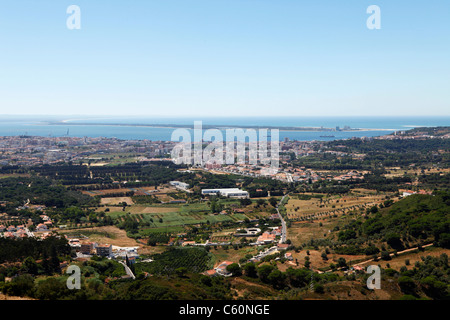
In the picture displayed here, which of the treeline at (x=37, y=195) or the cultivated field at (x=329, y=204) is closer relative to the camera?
the cultivated field at (x=329, y=204)

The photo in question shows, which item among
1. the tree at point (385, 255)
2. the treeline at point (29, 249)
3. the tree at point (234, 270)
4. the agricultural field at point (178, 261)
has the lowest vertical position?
the agricultural field at point (178, 261)

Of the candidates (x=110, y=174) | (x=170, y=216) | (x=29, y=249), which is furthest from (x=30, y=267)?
(x=110, y=174)

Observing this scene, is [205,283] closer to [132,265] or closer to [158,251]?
[132,265]

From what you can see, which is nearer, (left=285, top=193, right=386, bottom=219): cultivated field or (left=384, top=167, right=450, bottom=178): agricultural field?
(left=285, top=193, right=386, bottom=219): cultivated field

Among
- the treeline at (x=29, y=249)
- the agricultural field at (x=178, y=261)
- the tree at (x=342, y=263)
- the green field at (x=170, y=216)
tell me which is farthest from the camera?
the green field at (x=170, y=216)

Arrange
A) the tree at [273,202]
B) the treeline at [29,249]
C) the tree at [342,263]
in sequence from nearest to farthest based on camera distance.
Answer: the tree at [342,263]
the treeline at [29,249]
the tree at [273,202]

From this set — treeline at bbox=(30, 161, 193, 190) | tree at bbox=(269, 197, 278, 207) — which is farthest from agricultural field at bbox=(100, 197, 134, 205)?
tree at bbox=(269, 197, 278, 207)

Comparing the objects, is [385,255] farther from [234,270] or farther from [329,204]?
[329,204]

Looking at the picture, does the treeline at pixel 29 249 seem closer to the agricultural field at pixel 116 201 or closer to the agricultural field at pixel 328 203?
A: the agricultural field at pixel 116 201

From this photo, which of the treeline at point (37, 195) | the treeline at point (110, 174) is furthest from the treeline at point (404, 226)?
the treeline at point (110, 174)

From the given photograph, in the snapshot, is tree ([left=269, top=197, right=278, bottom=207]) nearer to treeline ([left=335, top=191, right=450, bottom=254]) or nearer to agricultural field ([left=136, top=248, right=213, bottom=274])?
treeline ([left=335, top=191, right=450, bottom=254])
